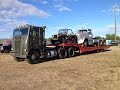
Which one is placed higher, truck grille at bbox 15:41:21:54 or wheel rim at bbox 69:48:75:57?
truck grille at bbox 15:41:21:54

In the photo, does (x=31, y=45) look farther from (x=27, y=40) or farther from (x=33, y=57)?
(x=33, y=57)

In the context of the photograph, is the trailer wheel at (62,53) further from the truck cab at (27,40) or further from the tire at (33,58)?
the tire at (33,58)

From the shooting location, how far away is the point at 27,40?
1848 centimetres

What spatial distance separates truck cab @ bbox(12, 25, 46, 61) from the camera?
1862cm

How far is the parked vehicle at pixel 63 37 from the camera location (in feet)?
75.3

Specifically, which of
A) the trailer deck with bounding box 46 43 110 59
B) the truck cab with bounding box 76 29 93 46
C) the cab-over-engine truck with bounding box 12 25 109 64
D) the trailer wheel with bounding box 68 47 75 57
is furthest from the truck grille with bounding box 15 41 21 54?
the truck cab with bounding box 76 29 93 46

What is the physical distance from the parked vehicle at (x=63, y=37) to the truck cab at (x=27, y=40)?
3.13 meters

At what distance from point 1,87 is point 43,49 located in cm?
959

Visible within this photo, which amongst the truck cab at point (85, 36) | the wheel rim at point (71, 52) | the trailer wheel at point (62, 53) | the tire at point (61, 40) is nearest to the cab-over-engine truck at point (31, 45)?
the trailer wheel at point (62, 53)

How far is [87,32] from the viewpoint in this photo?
84.8 feet

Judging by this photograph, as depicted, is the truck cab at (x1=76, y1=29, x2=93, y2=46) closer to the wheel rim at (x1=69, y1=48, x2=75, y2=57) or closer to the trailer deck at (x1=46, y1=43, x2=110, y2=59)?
the trailer deck at (x1=46, y1=43, x2=110, y2=59)

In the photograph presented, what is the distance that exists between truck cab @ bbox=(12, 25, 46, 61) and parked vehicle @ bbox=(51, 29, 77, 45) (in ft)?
10.3

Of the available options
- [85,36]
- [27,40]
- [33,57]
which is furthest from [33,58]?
[85,36]

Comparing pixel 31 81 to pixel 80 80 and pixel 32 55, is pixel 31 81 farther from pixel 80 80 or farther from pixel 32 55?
pixel 32 55
